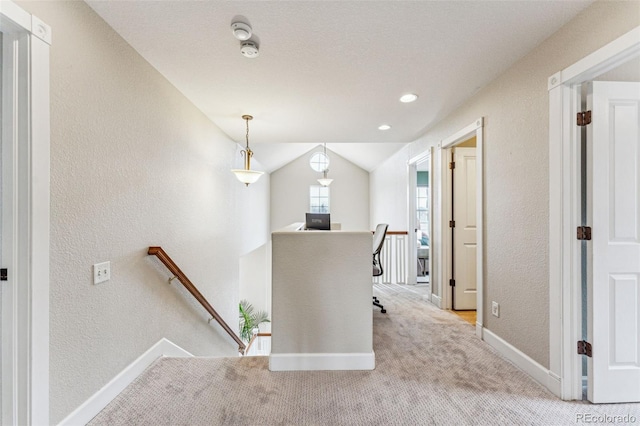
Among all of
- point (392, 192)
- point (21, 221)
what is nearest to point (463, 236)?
point (392, 192)

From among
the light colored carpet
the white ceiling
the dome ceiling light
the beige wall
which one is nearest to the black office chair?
the light colored carpet

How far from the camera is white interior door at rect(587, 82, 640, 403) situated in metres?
1.61

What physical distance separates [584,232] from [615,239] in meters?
0.15

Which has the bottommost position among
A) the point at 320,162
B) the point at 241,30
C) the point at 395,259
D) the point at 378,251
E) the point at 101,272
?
the point at 395,259

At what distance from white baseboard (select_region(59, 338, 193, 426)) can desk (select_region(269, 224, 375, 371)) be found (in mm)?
942

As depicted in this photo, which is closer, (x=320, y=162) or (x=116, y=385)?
(x=116, y=385)

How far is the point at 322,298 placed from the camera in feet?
6.81

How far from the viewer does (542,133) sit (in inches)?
73.6

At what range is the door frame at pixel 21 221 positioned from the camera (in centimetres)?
Result: 122

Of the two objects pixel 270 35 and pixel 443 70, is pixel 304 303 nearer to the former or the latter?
pixel 270 35

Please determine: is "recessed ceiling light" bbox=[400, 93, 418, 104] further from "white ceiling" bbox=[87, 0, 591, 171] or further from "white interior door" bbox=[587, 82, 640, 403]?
"white interior door" bbox=[587, 82, 640, 403]

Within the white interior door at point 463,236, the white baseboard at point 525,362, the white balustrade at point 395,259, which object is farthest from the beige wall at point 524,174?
the white balustrade at point 395,259

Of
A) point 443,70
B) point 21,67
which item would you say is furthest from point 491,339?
point 21,67

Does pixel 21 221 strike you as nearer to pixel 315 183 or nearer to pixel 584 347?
pixel 584 347
